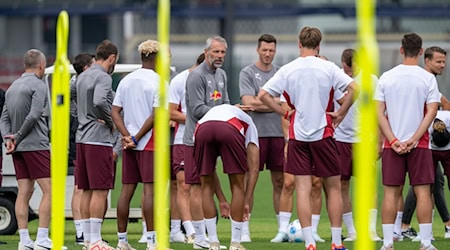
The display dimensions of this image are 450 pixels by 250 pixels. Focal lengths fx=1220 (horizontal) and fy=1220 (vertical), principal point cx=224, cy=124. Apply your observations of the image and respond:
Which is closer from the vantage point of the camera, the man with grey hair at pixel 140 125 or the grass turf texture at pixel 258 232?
the man with grey hair at pixel 140 125

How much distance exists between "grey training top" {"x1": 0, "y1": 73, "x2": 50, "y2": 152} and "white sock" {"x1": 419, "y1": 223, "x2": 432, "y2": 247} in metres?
3.58

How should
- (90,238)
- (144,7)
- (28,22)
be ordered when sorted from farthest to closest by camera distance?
(28,22), (144,7), (90,238)

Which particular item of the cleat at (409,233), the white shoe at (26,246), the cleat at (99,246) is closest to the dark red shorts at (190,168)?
the cleat at (99,246)

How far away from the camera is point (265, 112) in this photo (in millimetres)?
12938

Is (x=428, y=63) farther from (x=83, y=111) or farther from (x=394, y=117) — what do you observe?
(x=83, y=111)

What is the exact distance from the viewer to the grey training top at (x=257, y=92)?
12.8m

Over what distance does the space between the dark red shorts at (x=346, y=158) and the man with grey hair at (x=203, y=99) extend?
151cm

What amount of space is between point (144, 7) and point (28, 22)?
1161cm

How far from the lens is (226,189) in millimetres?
20734

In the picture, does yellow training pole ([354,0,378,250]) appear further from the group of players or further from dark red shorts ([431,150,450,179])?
dark red shorts ([431,150,450,179])

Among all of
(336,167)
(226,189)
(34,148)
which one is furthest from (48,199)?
(226,189)

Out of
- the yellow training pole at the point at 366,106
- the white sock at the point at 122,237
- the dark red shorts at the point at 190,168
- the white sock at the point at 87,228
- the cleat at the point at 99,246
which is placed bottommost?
the cleat at the point at 99,246

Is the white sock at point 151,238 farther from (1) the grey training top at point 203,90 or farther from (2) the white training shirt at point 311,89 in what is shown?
(2) the white training shirt at point 311,89

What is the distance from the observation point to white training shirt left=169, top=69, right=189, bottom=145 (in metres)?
12.3
